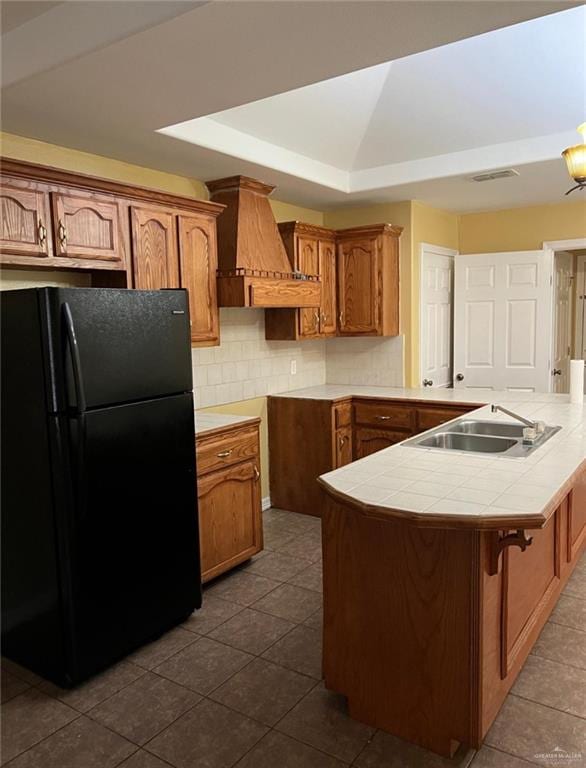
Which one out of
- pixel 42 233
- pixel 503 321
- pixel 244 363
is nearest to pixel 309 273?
pixel 244 363

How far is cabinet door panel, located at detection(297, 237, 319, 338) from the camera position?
14.6ft

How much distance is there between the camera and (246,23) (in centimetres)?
190

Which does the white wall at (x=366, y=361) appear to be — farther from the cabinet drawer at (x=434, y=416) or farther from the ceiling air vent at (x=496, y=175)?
the ceiling air vent at (x=496, y=175)

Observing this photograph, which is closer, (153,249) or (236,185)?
(153,249)

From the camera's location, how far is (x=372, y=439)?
14.8 feet

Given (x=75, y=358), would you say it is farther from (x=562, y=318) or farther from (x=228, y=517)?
(x=562, y=318)

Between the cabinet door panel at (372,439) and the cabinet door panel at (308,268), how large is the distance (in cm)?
87

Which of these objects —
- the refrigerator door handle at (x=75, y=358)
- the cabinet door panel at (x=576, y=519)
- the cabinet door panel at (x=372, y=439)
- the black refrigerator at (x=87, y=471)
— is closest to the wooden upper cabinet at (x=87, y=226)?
the black refrigerator at (x=87, y=471)

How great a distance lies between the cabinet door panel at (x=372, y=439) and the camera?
446cm

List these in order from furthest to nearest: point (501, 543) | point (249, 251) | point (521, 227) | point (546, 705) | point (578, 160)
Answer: point (521, 227) → point (249, 251) → point (578, 160) → point (546, 705) → point (501, 543)

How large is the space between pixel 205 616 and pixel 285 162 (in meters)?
2.81

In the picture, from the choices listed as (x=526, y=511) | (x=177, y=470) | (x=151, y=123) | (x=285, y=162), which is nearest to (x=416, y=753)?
(x=526, y=511)

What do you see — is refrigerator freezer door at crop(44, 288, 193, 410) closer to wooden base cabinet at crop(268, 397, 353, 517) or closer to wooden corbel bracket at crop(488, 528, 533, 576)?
wooden corbel bracket at crop(488, 528, 533, 576)

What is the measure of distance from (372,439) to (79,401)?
105 inches
